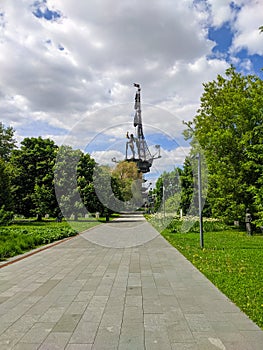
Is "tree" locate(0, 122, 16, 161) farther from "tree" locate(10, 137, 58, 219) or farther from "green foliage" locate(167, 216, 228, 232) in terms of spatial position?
"green foliage" locate(167, 216, 228, 232)

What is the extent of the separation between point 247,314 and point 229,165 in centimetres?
1322

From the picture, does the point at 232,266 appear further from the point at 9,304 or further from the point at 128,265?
the point at 9,304

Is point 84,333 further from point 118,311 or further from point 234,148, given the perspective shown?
point 234,148

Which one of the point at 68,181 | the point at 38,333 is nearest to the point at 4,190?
the point at 68,181

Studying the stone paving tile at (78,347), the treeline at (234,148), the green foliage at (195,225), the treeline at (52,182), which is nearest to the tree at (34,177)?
the treeline at (52,182)

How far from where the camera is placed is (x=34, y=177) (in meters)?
28.1

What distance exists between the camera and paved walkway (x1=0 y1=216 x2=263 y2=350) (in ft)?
10.6

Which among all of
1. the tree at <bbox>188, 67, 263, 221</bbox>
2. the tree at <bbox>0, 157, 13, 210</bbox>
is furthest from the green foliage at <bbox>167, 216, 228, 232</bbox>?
the tree at <bbox>0, 157, 13, 210</bbox>

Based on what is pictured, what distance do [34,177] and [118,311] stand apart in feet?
83.4

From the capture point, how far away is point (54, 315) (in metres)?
4.04

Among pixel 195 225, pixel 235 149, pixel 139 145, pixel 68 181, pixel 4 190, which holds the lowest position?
pixel 195 225

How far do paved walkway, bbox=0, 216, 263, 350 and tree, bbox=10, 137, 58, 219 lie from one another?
18.6 m

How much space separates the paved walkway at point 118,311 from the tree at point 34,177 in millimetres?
18639

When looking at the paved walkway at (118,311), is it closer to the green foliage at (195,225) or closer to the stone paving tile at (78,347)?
the stone paving tile at (78,347)
